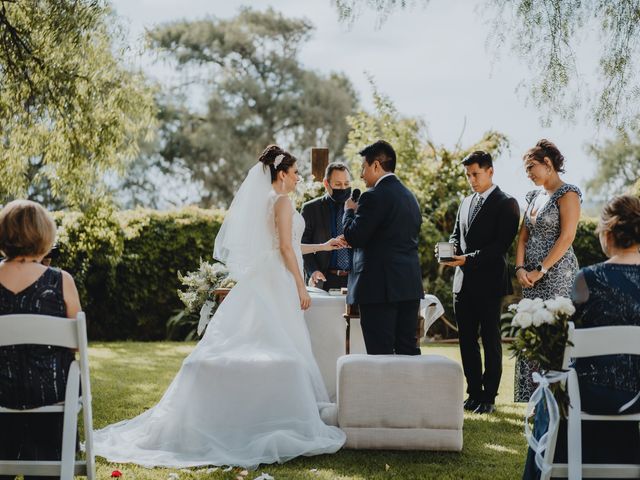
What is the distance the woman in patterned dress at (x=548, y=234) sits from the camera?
5.57 m

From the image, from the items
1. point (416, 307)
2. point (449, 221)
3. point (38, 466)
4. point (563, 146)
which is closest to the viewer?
point (38, 466)

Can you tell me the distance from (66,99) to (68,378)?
19.7 ft

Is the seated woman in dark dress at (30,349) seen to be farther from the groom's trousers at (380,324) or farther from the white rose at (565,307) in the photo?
the groom's trousers at (380,324)

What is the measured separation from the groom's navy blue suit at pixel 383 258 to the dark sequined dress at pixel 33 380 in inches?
92.6

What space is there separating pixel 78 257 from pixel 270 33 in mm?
16347

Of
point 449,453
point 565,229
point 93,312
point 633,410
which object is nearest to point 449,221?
point 93,312

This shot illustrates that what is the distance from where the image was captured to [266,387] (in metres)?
4.93

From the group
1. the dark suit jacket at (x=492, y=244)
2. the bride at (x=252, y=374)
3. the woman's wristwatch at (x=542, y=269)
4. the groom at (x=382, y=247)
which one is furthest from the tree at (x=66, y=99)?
the woman's wristwatch at (x=542, y=269)

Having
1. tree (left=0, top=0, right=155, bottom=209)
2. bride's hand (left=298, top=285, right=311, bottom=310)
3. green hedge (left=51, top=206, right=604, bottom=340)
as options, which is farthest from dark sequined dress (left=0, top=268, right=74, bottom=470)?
green hedge (left=51, top=206, right=604, bottom=340)

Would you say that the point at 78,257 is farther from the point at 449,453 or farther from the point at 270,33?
the point at 270,33

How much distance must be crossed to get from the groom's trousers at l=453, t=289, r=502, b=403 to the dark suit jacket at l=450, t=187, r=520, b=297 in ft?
0.30

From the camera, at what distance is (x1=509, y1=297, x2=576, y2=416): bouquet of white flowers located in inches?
127

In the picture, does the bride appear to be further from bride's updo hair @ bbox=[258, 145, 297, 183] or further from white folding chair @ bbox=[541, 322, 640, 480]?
white folding chair @ bbox=[541, 322, 640, 480]

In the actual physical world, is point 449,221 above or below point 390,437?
above
